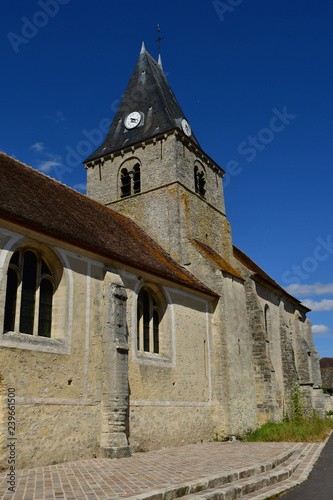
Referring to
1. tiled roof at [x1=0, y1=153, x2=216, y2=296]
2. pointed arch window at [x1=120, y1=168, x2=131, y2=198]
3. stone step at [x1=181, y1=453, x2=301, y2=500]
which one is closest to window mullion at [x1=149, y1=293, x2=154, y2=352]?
tiled roof at [x1=0, y1=153, x2=216, y2=296]

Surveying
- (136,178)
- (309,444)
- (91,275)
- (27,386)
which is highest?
(136,178)

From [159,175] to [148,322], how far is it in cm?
736

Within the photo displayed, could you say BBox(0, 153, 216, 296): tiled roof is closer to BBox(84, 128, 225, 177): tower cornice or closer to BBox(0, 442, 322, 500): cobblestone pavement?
BBox(84, 128, 225, 177): tower cornice

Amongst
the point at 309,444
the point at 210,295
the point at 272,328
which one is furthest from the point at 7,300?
the point at 272,328

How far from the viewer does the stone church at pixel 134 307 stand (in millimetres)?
8828

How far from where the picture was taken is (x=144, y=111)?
20.5 metres

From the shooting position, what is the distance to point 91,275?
10.6 m

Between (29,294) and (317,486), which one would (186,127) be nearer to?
(29,294)

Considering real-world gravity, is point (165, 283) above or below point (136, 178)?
below

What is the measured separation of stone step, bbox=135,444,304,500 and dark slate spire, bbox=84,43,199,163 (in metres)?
13.7

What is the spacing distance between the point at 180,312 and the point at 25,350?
20.2ft

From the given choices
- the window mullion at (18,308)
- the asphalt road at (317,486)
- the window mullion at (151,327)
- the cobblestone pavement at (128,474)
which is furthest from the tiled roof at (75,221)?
the asphalt road at (317,486)

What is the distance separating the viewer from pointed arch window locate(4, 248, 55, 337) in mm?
8727

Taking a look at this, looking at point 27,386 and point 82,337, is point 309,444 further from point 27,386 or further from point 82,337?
point 27,386
